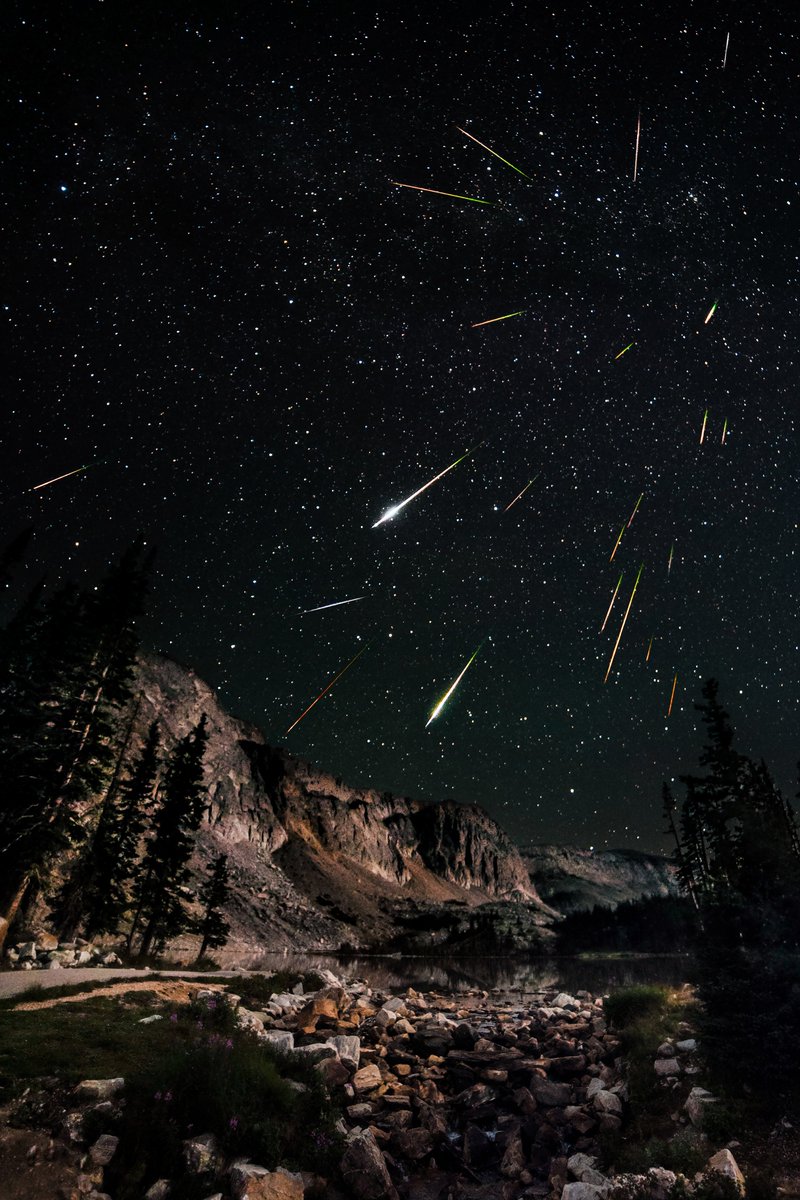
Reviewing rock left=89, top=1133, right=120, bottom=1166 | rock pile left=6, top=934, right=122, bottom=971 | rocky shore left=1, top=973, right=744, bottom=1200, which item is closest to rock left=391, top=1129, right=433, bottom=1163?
rocky shore left=1, top=973, right=744, bottom=1200

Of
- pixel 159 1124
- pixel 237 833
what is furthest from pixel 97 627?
pixel 237 833

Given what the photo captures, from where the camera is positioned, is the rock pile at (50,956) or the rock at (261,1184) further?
the rock pile at (50,956)

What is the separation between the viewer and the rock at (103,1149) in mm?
7738

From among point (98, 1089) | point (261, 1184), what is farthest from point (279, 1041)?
point (261, 1184)

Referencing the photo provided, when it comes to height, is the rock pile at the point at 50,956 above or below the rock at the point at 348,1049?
below

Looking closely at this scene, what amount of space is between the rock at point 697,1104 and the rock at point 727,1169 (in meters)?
2.13

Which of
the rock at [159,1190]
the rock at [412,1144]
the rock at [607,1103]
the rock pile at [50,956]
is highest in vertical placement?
the rock at [607,1103]

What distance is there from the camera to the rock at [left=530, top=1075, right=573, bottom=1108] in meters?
13.3

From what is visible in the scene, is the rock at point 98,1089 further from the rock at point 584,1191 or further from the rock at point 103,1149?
the rock at point 584,1191

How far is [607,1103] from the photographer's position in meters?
12.4

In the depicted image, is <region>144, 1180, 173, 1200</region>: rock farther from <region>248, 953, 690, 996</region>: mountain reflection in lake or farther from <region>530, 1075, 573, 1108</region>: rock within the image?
<region>248, 953, 690, 996</region>: mountain reflection in lake

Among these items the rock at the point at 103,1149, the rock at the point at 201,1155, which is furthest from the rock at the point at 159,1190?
the rock at the point at 103,1149

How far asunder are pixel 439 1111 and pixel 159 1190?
7.28m

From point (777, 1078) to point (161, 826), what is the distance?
41.4 meters
